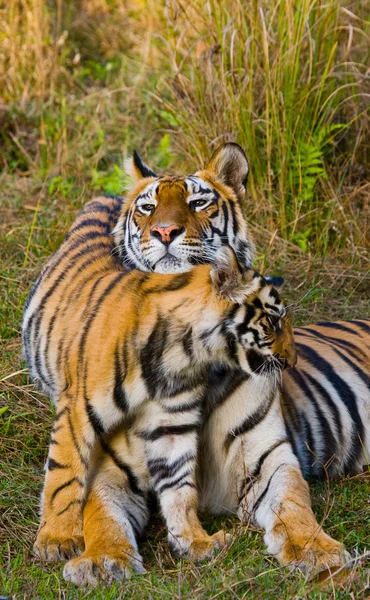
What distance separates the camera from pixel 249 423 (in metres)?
3.34

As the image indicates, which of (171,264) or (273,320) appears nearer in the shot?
(273,320)

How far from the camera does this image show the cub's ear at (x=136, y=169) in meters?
4.24

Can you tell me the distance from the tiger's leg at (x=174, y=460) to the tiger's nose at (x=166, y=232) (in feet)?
2.29

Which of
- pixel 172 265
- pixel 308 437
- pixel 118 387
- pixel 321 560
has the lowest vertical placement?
pixel 308 437

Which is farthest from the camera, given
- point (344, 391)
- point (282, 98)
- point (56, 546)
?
point (282, 98)

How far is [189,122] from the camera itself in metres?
5.48

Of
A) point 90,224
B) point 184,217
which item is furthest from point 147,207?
point 90,224

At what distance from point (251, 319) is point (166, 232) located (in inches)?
26.9

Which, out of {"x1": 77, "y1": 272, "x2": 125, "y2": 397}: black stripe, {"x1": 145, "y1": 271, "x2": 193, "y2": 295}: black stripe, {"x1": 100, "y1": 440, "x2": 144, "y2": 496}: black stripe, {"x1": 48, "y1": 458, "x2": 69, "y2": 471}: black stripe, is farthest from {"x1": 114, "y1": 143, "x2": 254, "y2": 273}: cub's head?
{"x1": 48, "y1": 458, "x2": 69, "y2": 471}: black stripe

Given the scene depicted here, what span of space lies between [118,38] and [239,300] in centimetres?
589

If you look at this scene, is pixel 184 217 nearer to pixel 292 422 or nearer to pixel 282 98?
pixel 292 422

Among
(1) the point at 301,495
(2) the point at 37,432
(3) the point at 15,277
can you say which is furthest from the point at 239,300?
(3) the point at 15,277

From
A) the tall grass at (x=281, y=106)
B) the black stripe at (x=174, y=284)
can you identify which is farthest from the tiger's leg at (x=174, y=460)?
the tall grass at (x=281, y=106)

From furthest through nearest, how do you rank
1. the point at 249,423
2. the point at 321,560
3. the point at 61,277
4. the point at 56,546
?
the point at 61,277 → the point at 249,423 → the point at 56,546 → the point at 321,560
